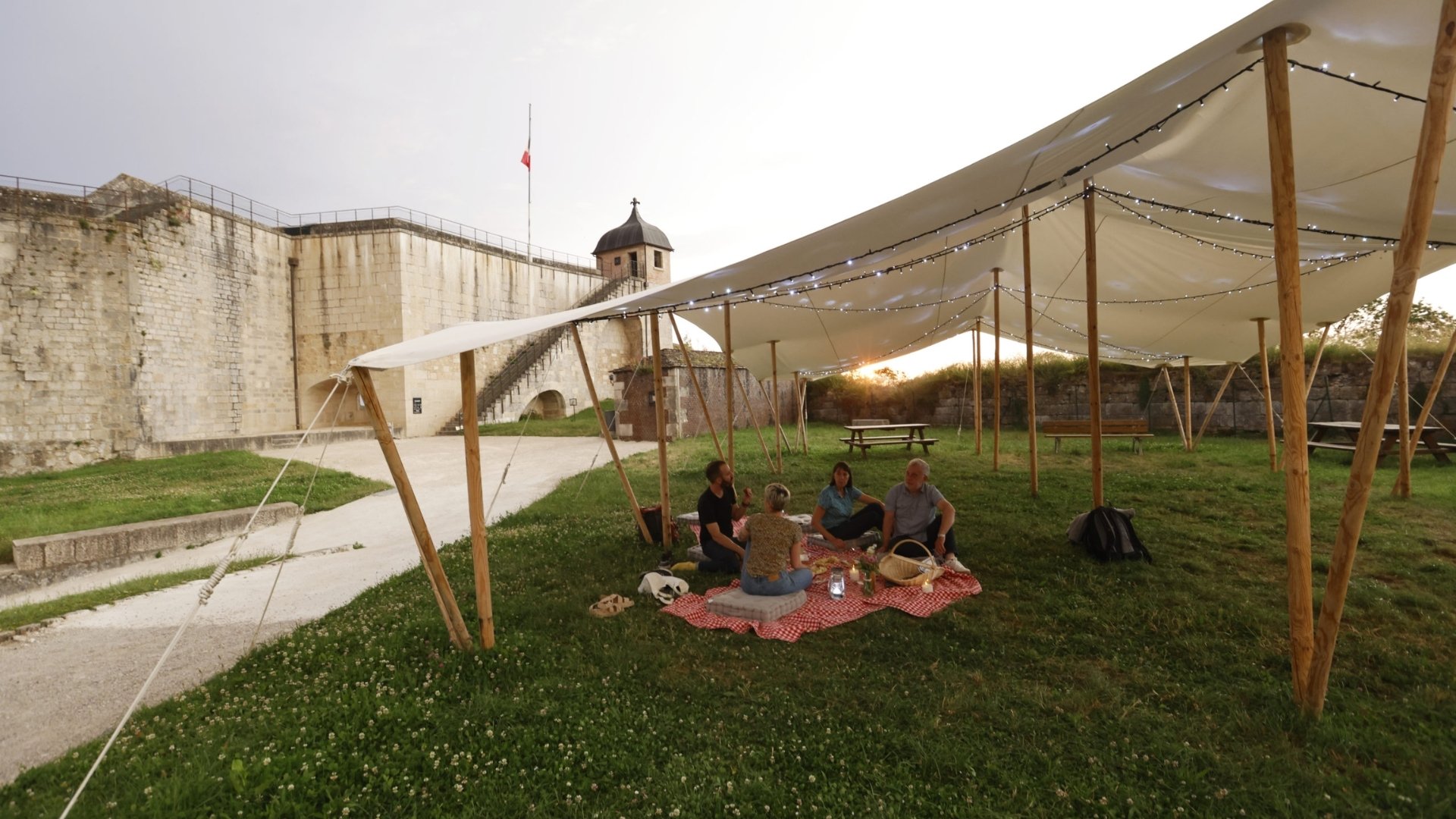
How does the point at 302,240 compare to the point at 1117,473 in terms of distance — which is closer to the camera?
the point at 1117,473

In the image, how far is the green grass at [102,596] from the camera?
15.5 feet

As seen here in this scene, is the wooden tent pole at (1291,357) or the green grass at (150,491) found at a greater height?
the wooden tent pole at (1291,357)

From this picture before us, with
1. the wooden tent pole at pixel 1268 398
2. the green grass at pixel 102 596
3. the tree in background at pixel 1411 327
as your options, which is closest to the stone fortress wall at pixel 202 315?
the green grass at pixel 102 596

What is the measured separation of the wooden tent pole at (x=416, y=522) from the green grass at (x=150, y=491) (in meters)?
5.59

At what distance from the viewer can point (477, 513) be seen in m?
3.78

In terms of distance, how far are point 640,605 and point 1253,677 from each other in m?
3.52

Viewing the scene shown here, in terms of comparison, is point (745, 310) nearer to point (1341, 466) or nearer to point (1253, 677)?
point (1253, 677)

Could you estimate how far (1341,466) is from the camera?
866 centimetres

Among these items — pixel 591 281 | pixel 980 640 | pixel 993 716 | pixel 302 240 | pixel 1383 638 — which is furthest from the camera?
pixel 591 281

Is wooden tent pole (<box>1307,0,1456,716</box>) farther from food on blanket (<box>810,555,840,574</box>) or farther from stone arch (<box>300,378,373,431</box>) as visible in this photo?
stone arch (<box>300,378,373,431</box>)

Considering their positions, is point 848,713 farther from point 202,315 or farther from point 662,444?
point 202,315

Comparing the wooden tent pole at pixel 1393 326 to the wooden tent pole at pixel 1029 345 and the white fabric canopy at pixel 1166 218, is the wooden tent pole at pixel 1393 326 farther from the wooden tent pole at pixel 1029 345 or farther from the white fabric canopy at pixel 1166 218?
the wooden tent pole at pixel 1029 345

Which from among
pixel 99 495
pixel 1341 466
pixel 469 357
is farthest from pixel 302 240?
pixel 1341 466

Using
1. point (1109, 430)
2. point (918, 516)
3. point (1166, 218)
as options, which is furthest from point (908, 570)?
point (1109, 430)
